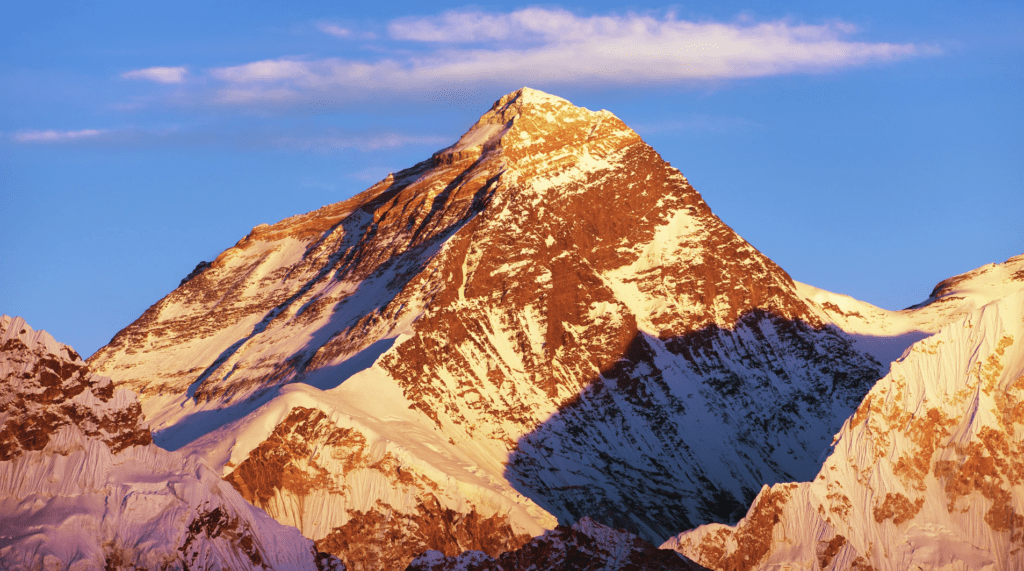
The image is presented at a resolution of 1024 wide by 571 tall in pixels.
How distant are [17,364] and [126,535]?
19063mm

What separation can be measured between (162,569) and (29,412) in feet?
63.6

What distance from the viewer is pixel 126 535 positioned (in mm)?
199500

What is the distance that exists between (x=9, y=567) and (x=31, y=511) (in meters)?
9.61

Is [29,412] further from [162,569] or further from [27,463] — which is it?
[162,569]

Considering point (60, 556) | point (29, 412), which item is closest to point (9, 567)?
point (60, 556)

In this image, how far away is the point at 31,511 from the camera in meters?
194

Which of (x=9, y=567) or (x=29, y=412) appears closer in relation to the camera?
(x=9, y=567)

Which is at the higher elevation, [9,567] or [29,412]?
[29,412]

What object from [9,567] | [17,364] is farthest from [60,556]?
[17,364]

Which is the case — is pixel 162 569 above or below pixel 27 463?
below

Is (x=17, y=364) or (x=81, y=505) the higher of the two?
(x=17, y=364)

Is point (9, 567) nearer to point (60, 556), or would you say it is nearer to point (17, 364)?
point (60, 556)

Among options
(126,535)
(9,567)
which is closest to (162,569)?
(126,535)

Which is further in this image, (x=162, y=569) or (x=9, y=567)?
(x=162, y=569)
